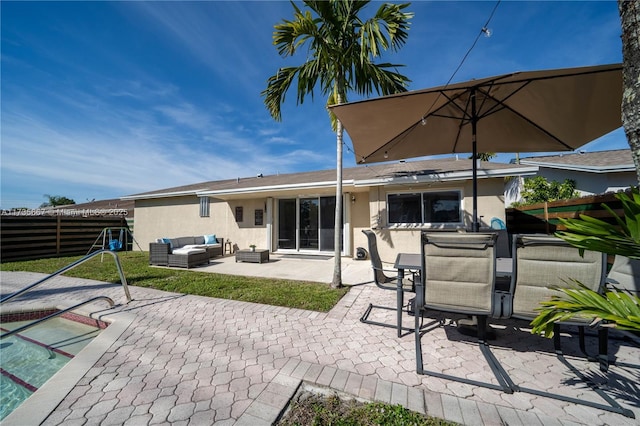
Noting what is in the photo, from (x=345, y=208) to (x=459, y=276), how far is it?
740 centimetres

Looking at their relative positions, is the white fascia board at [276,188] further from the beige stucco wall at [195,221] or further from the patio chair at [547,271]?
the patio chair at [547,271]

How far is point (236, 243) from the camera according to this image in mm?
12258

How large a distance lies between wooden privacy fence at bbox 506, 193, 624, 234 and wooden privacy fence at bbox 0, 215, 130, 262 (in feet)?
59.6

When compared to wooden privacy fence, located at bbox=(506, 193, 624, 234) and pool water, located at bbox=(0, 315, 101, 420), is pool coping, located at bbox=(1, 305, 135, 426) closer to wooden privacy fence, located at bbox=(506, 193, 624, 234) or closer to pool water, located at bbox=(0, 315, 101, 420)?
pool water, located at bbox=(0, 315, 101, 420)

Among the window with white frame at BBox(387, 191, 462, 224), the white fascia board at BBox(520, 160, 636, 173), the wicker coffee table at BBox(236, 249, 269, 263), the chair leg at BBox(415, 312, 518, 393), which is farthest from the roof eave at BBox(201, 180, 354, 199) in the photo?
the white fascia board at BBox(520, 160, 636, 173)

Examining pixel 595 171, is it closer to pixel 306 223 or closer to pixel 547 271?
pixel 547 271

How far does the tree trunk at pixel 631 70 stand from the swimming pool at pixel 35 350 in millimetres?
6477

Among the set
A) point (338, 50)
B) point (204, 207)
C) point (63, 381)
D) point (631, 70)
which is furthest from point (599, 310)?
point (204, 207)

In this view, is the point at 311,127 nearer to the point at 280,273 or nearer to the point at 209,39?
the point at 209,39

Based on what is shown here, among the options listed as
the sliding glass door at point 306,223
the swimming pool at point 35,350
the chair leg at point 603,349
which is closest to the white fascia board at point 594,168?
the sliding glass door at point 306,223

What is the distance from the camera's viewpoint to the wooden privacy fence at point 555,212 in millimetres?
4193

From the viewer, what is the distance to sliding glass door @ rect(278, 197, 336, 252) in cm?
1035

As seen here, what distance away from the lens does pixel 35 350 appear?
3832 millimetres

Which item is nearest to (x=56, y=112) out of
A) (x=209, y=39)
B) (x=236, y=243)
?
(x=209, y=39)
